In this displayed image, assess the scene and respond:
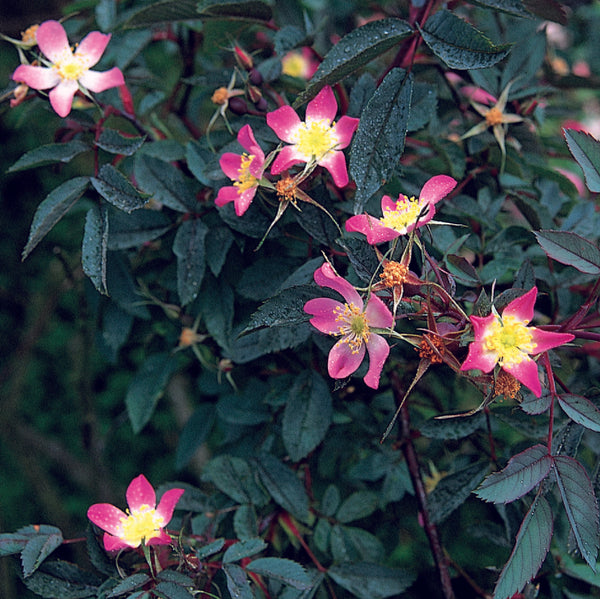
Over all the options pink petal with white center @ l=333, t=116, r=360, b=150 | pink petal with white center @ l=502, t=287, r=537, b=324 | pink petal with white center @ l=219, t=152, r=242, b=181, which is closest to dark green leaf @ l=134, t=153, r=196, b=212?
pink petal with white center @ l=219, t=152, r=242, b=181

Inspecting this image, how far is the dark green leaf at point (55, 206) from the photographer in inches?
28.6

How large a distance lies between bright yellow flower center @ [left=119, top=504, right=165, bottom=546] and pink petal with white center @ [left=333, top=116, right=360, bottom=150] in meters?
0.50

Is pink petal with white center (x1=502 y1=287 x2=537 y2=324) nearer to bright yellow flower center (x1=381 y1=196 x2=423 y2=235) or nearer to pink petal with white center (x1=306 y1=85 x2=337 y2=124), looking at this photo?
bright yellow flower center (x1=381 y1=196 x2=423 y2=235)

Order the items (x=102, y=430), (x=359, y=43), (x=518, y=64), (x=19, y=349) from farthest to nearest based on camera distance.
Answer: (x=102, y=430)
(x=19, y=349)
(x=518, y=64)
(x=359, y=43)

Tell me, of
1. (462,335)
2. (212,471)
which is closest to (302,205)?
(462,335)

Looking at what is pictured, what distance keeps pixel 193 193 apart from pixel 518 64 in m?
0.56

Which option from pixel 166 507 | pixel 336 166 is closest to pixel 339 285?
pixel 336 166

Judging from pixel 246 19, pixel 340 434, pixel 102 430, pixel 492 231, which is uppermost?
pixel 246 19

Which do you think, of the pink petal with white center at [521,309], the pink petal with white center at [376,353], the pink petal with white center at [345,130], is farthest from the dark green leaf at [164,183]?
the pink petal with white center at [521,309]

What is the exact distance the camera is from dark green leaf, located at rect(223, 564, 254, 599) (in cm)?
65

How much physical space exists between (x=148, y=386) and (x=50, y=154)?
388 mm

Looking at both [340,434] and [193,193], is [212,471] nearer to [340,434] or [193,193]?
[340,434]

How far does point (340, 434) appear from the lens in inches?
38.2

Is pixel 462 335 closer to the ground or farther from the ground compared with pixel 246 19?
closer to the ground
